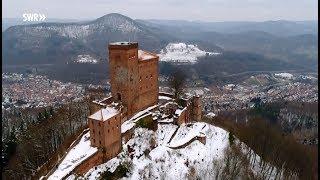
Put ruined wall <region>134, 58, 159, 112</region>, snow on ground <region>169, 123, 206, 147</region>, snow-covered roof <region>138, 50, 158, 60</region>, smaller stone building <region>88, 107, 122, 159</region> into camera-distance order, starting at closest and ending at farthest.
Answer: smaller stone building <region>88, 107, 122, 159</region> → snow on ground <region>169, 123, 206, 147</region> → ruined wall <region>134, 58, 159, 112</region> → snow-covered roof <region>138, 50, 158, 60</region>

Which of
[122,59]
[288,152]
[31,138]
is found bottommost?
[288,152]

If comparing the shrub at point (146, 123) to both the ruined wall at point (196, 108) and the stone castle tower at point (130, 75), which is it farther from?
the ruined wall at point (196, 108)

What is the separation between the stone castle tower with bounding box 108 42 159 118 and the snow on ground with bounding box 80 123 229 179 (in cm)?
494

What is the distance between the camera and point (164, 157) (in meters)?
54.0

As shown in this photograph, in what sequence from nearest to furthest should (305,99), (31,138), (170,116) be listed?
(31,138), (170,116), (305,99)

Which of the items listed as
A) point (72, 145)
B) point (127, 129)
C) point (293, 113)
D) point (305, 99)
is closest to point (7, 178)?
point (72, 145)

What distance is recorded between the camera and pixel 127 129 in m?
53.8

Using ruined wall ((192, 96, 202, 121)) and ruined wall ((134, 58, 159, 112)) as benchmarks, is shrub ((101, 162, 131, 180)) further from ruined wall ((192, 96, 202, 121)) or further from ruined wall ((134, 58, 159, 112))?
ruined wall ((192, 96, 202, 121))

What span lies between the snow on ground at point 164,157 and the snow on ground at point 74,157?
1976 mm

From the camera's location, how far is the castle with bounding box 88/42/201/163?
160ft

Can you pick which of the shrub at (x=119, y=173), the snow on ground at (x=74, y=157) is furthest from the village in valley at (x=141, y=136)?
the shrub at (x=119, y=173)

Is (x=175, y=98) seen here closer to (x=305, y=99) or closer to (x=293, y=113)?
(x=293, y=113)

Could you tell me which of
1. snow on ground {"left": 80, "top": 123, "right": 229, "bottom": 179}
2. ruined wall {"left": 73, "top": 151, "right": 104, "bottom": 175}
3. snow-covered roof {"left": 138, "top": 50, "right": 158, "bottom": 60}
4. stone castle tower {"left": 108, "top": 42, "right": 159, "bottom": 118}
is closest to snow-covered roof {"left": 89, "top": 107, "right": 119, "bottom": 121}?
ruined wall {"left": 73, "top": 151, "right": 104, "bottom": 175}

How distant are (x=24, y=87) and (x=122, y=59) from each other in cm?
15130
